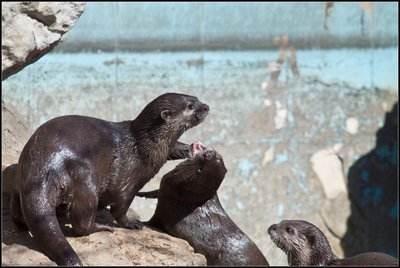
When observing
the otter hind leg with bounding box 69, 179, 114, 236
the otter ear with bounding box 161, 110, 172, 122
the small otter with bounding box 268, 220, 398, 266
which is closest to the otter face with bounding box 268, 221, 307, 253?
the small otter with bounding box 268, 220, 398, 266

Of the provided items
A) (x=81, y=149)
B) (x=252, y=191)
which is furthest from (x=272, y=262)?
(x=81, y=149)

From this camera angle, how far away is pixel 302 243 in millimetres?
4395

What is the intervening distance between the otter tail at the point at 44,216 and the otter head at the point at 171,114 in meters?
0.72

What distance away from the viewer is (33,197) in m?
3.55

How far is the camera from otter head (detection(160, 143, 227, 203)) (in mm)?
4215

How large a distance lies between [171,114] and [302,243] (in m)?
0.91

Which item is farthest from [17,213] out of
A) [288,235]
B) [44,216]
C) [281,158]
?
[281,158]

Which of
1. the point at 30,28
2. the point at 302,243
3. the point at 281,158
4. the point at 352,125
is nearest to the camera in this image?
the point at 30,28

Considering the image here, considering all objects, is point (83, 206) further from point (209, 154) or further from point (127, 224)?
point (209, 154)

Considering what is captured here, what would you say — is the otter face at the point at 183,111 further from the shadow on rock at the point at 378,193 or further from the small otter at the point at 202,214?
the shadow on rock at the point at 378,193

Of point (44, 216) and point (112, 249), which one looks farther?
point (112, 249)

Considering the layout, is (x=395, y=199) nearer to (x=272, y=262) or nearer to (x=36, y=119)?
(x=272, y=262)

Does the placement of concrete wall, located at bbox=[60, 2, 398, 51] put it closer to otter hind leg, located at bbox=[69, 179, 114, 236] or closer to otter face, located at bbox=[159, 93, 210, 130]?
otter face, located at bbox=[159, 93, 210, 130]

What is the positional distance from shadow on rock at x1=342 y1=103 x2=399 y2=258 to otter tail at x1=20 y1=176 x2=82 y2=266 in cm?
479
